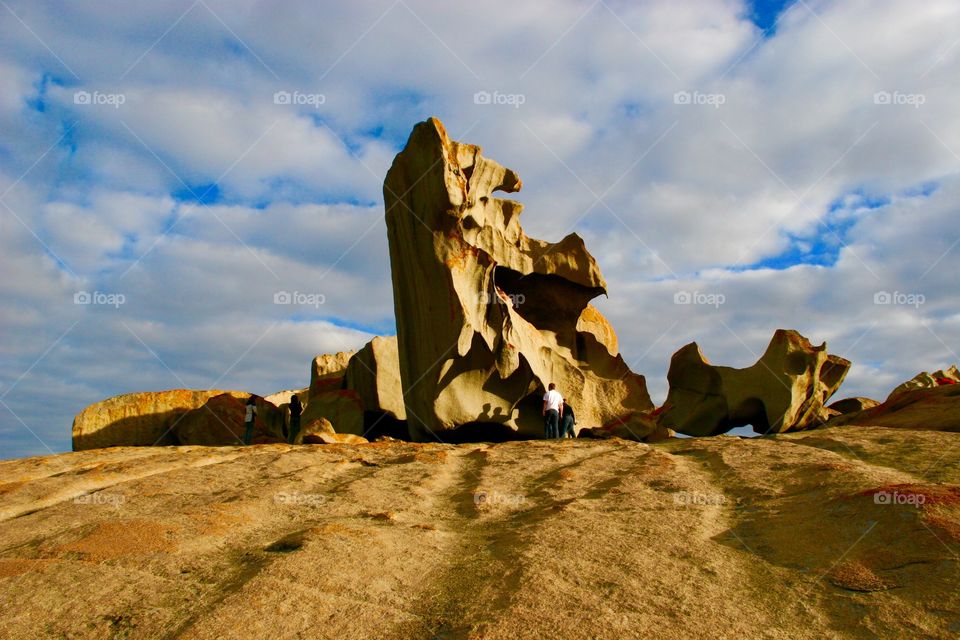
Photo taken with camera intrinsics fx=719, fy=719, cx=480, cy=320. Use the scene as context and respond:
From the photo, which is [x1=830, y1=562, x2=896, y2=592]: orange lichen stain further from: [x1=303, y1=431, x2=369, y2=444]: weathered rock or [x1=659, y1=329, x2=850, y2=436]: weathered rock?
[x1=659, y1=329, x2=850, y2=436]: weathered rock

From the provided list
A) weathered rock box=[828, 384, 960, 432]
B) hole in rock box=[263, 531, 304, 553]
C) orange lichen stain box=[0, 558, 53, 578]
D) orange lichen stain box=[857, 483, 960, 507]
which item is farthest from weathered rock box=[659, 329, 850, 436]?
orange lichen stain box=[0, 558, 53, 578]

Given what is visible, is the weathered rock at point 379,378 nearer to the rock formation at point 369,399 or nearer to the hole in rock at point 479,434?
the rock formation at point 369,399

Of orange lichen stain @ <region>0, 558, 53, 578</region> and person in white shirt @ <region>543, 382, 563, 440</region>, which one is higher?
person in white shirt @ <region>543, 382, 563, 440</region>

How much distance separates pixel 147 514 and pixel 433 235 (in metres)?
9.68

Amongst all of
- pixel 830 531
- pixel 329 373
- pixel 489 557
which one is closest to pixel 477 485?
pixel 489 557

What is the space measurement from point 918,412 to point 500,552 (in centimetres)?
1067

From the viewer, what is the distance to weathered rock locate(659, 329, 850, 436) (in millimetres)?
14961

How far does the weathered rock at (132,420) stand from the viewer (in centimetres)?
2125

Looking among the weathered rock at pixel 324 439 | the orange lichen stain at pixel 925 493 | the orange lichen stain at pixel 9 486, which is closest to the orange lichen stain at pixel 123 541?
the orange lichen stain at pixel 9 486

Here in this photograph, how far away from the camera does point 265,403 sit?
21312 mm

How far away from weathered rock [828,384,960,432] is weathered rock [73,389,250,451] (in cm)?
1725

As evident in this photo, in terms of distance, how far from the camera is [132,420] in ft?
72.1

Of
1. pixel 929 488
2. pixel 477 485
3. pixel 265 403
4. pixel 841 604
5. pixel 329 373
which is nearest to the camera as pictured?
pixel 841 604

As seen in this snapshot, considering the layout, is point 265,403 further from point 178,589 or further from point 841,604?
point 841,604
